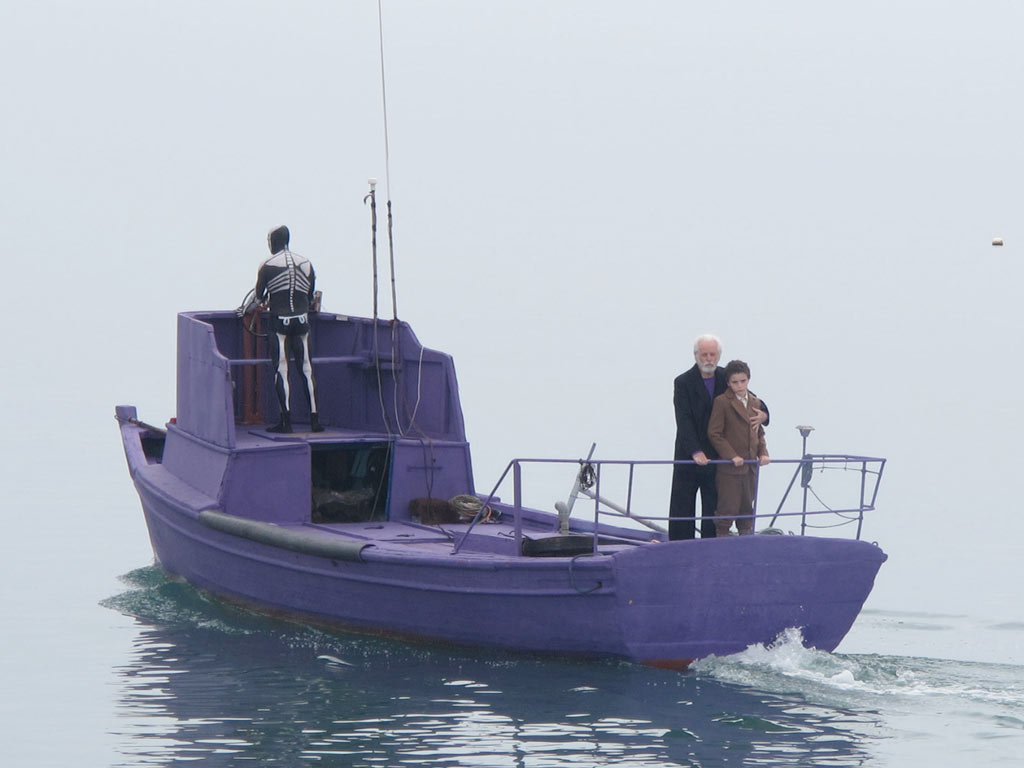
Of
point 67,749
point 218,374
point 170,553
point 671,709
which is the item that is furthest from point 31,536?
point 671,709

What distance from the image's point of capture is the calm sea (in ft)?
37.3

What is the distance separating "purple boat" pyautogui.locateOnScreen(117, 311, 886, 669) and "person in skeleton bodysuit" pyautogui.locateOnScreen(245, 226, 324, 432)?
406 millimetres

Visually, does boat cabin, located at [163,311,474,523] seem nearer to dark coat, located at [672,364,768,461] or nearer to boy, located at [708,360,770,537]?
dark coat, located at [672,364,768,461]

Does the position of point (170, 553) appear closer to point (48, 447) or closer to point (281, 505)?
point (281, 505)

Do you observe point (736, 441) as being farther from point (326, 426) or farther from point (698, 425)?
point (326, 426)

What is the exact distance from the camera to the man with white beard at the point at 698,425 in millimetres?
13039

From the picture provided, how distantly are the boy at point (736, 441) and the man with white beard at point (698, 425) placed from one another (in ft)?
0.31

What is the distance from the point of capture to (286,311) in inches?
643

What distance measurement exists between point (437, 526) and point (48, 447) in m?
19.7

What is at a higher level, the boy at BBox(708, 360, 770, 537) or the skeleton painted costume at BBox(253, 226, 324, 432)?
the skeleton painted costume at BBox(253, 226, 324, 432)

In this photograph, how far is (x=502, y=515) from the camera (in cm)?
1587

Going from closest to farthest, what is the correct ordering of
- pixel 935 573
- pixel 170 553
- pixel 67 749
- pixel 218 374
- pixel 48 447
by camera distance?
pixel 67 749 < pixel 218 374 < pixel 170 553 < pixel 935 573 < pixel 48 447

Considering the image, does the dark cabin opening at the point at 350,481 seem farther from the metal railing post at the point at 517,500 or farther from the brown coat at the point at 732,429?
the brown coat at the point at 732,429

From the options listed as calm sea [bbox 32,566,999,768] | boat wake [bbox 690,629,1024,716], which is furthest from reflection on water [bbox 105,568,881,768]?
boat wake [bbox 690,629,1024,716]
